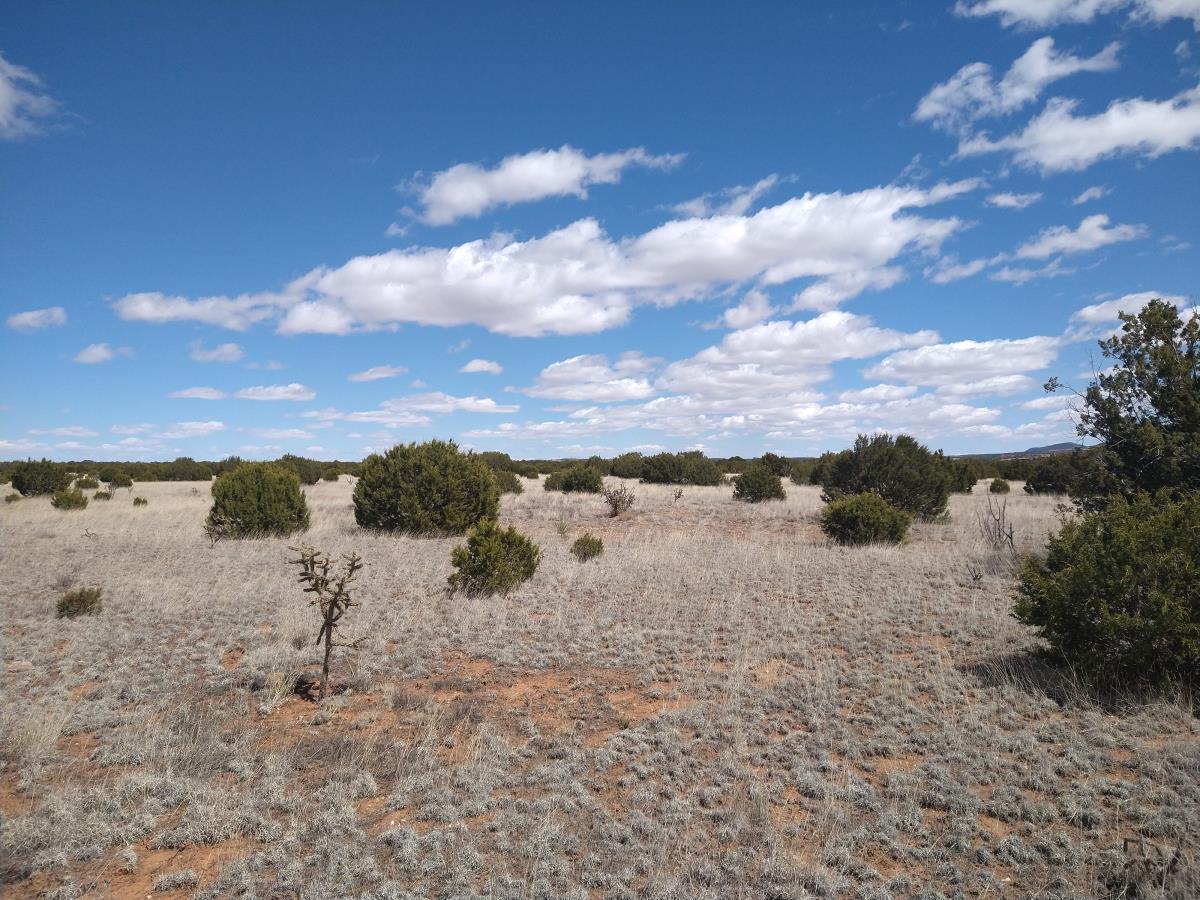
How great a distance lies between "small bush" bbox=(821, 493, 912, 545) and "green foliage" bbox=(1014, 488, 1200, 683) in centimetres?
821

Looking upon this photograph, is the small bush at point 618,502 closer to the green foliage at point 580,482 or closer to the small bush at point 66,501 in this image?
the green foliage at point 580,482

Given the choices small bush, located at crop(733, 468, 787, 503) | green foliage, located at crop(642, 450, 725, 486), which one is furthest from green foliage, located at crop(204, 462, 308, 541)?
green foliage, located at crop(642, 450, 725, 486)

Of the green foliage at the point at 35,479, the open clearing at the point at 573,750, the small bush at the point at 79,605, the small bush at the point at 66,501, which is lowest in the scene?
the open clearing at the point at 573,750

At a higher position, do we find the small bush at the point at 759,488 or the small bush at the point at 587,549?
the small bush at the point at 759,488

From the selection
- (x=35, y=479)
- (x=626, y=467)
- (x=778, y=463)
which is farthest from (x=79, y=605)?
(x=778, y=463)

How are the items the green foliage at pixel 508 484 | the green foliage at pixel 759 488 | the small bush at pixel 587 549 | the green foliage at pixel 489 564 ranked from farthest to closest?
1. the green foliage at pixel 508 484
2. the green foliage at pixel 759 488
3. the small bush at pixel 587 549
4. the green foliage at pixel 489 564

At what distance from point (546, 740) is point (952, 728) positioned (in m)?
3.67

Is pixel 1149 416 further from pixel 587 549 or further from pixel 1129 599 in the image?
pixel 587 549

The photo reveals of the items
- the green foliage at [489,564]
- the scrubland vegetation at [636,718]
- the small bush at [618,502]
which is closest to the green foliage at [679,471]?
the small bush at [618,502]

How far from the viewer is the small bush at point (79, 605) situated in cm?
933

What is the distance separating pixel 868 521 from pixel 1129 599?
356 inches

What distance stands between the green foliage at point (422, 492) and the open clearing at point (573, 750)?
20.4ft

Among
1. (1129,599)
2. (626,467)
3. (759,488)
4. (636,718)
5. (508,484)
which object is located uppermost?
(626,467)

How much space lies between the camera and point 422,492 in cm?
1736
